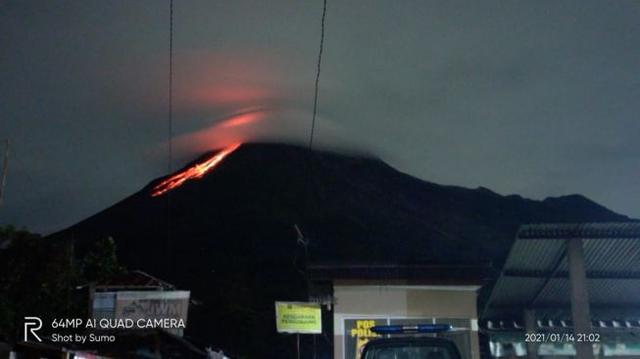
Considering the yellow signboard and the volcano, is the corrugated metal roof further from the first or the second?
the volcano

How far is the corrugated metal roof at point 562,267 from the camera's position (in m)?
14.0

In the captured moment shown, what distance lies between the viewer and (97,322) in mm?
22219

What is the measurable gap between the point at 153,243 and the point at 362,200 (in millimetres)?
28282

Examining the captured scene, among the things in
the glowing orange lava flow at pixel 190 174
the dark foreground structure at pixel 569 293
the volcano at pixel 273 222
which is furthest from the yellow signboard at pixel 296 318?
the glowing orange lava flow at pixel 190 174

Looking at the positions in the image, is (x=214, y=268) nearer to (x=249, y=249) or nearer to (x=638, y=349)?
(x=249, y=249)

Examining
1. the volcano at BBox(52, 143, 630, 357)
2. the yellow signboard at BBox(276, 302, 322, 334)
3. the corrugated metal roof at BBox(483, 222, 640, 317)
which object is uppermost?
the volcano at BBox(52, 143, 630, 357)

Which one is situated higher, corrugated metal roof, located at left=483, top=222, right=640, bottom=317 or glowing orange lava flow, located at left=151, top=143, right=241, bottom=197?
glowing orange lava flow, located at left=151, top=143, right=241, bottom=197

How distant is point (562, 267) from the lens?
15.9m

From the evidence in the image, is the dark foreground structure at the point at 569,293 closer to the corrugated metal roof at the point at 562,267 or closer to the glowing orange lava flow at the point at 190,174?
the corrugated metal roof at the point at 562,267

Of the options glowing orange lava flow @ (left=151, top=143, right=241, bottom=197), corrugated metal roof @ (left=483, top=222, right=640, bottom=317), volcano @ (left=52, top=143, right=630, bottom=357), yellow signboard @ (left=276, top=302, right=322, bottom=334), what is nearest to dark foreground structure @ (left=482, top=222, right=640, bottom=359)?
corrugated metal roof @ (left=483, top=222, right=640, bottom=317)

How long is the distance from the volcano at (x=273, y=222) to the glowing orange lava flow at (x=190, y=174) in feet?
1.03

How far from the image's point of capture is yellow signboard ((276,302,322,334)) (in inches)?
814

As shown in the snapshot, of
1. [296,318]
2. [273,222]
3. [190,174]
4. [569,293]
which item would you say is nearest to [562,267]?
[569,293]

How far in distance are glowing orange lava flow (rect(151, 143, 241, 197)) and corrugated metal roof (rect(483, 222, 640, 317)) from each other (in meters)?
67.1
